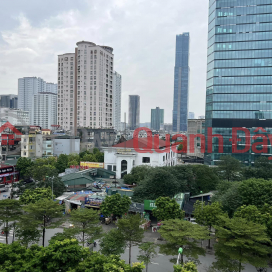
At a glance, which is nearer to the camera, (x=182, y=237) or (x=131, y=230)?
(x=182, y=237)

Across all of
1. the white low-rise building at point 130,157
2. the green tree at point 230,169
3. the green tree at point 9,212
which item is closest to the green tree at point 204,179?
the green tree at point 230,169

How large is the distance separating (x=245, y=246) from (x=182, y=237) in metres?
3.56

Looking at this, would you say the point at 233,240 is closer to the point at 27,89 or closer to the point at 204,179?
the point at 204,179

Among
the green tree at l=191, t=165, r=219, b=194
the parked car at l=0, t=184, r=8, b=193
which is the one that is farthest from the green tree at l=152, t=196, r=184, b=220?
the parked car at l=0, t=184, r=8, b=193

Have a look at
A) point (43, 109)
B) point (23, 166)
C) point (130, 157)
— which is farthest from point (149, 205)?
point (43, 109)

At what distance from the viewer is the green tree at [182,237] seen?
49.4 ft

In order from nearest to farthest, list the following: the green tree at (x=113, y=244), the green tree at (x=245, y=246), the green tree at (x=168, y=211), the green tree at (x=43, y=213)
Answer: the green tree at (x=245, y=246) → the green tree at (x=113, y=244) → the green tree at (x=43, y=213) → the green tree at (x=168, y=211)

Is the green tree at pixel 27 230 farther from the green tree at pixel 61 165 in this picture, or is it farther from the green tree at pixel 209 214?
the green tree at pixel 61 165

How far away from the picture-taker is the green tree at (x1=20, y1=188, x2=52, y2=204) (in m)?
24.7

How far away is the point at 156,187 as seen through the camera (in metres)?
28.5

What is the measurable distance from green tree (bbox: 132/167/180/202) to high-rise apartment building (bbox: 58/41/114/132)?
5964 cm

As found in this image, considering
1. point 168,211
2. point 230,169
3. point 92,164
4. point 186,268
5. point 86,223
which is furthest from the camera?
point 92,164

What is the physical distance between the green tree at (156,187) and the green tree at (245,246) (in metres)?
13.2

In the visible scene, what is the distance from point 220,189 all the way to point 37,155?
150ft
